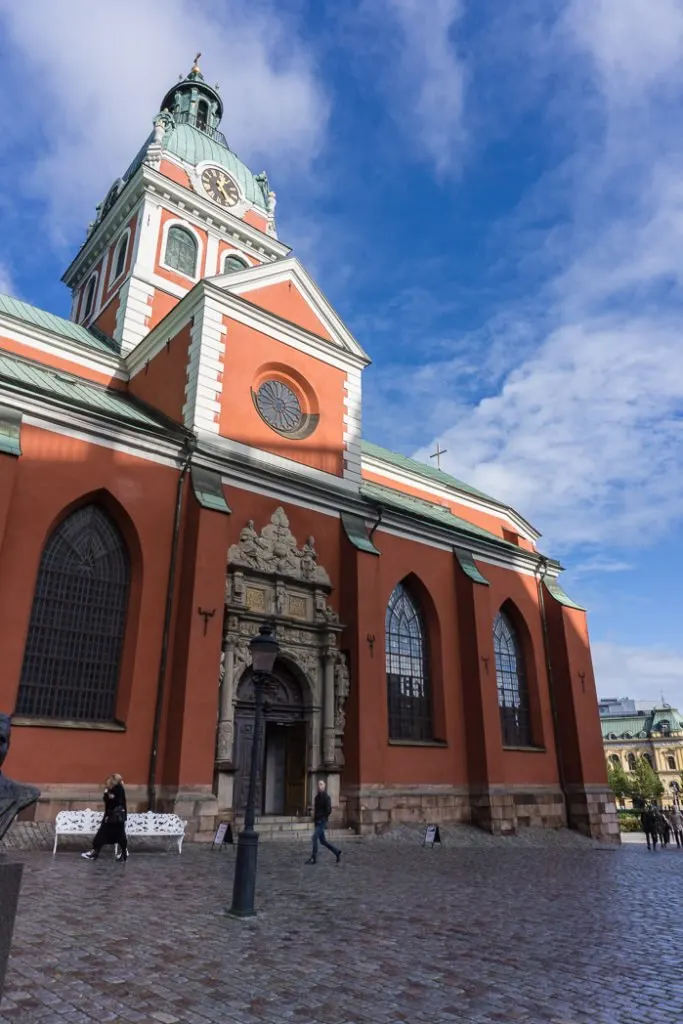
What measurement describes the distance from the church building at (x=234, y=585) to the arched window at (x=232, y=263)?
42 cm

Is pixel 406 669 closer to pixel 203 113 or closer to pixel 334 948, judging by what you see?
pixel 334 948

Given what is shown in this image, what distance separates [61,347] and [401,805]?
627 inches

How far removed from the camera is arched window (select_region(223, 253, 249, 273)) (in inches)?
1039

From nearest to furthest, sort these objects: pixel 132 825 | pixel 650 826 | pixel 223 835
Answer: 1. pixel 132 825
2. pixel 223 835
3. pixel 650 826

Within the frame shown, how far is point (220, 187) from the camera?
1084 inches

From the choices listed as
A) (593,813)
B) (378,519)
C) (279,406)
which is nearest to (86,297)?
(279,406)

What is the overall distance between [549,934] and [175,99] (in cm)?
Result: 3612

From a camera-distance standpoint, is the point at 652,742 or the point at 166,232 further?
the point at 652,742

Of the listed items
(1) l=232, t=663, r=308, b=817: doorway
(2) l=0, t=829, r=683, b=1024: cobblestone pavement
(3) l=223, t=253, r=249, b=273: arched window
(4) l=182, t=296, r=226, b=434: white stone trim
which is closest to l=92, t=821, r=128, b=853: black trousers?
(2) l=0, t=829, r=683, b=1024: cobblestone pavement

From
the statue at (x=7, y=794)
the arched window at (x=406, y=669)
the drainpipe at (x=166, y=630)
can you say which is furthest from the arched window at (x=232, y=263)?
the statue at (x=7, y=794)

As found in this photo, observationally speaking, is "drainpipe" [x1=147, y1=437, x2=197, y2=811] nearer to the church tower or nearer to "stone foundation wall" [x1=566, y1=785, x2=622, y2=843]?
the church tower

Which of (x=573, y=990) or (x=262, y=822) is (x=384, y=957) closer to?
(x=573, y=990)

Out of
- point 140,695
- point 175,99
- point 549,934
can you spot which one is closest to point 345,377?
point 140,695

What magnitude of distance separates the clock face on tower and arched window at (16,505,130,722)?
17.9m
